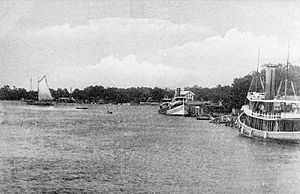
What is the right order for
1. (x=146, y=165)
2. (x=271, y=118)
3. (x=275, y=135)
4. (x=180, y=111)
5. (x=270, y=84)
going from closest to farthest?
(x=146, y=165)
(x=275, y=135)
(x=271, y=118)
(x=270, y=84)
(x=180, y=111)

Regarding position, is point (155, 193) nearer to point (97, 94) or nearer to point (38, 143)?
point (38, 143)

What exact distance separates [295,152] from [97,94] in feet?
282

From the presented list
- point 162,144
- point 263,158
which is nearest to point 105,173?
point 263,158

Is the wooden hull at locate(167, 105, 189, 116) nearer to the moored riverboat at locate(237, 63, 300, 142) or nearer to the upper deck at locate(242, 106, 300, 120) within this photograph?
the moored riverboat at locate(237, 63, 300, 142)

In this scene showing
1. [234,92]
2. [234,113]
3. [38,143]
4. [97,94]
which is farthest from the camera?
[97,94]

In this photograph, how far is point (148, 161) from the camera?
58.0 ft

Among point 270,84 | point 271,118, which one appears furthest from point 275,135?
point 270,84

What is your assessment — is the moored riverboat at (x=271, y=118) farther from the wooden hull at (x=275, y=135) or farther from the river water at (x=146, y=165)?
the river water at (x=146, y=165)

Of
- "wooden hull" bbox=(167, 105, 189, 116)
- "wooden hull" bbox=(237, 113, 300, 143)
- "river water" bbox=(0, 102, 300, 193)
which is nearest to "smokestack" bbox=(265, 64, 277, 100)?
"wooden hull" bbox=(237, 113, 300, 143)

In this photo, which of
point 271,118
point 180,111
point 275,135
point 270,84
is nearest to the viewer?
point 275,135

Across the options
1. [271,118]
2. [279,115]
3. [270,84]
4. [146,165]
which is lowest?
[146,165]

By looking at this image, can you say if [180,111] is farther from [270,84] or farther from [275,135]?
[275,135]

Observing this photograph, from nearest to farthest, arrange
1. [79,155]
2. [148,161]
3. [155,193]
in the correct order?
1. [155,193]
2. [148,161]
3. [79,155]

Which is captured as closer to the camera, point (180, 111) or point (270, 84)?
point (270, 84)
